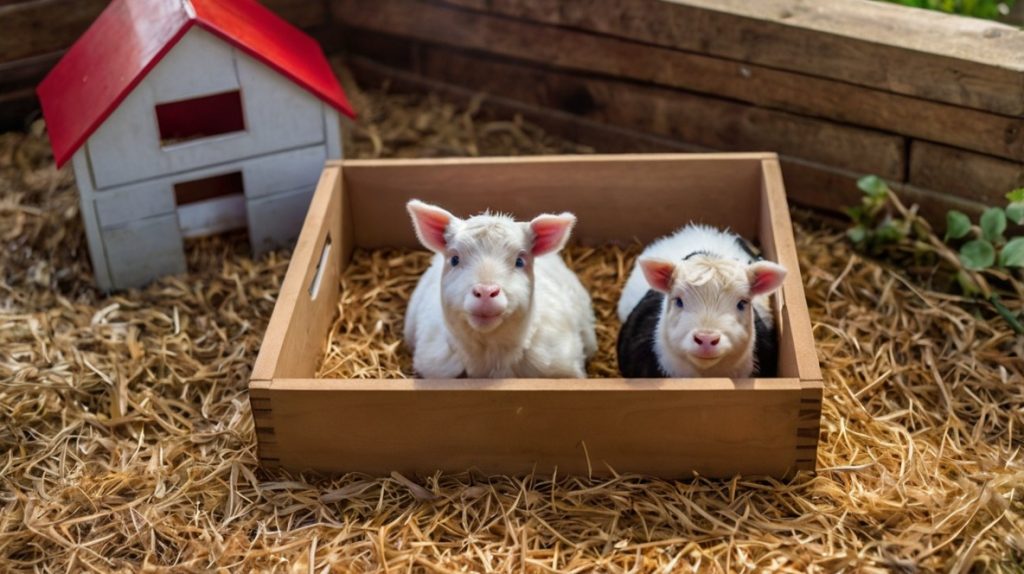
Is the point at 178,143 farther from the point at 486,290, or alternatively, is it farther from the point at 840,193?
the point at 840,193

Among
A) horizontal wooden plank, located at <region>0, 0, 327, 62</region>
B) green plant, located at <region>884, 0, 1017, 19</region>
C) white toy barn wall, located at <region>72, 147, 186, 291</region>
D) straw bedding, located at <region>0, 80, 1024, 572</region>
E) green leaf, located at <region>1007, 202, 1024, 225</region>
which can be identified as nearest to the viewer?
straw bedding, located at <region>0, 80, 1024, 572</region>

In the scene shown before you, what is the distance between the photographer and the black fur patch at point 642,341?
3.60 meters

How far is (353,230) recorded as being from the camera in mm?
4586

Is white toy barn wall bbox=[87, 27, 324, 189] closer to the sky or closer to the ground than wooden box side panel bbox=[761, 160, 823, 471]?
closer to the sky

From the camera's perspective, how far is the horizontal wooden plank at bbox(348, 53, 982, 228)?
4546 mm

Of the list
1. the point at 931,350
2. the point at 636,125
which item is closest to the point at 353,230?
the point at 636,125


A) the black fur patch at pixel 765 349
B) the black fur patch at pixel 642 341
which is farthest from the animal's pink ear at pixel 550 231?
the black fur patch at pixel 765 349

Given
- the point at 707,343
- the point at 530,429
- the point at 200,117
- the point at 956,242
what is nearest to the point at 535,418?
the point at 530,429

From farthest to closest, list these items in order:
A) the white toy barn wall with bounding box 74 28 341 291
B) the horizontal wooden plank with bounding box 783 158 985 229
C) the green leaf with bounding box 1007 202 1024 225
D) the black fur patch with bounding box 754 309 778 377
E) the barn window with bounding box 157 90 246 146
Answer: the barn window with bounding box 157 90 246 146, the horizontal wooden plank with bounding box 783 158 985 229, the white toy barn wall with bounding box 74 28 341 291, the green leaf with bounding box 1007 202 1024 225, the black fur patch with bounding box 754 309 778 377

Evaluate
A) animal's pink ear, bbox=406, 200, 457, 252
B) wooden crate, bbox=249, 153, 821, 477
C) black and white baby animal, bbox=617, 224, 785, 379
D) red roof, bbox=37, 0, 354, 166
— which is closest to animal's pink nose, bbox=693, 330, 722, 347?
black and white baby animal, bbox=617, 224, 785, 379

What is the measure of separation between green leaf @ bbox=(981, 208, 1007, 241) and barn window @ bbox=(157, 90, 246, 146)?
3.10 metres

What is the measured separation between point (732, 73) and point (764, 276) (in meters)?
1.69

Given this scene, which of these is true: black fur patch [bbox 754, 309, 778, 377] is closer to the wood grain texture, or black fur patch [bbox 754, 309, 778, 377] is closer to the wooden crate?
the wooden crate

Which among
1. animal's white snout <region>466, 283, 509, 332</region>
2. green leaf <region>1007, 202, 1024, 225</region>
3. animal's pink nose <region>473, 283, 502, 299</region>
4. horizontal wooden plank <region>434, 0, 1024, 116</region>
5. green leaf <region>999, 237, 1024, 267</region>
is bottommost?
green leaf <region>999, 237, 1024, 267</region>
